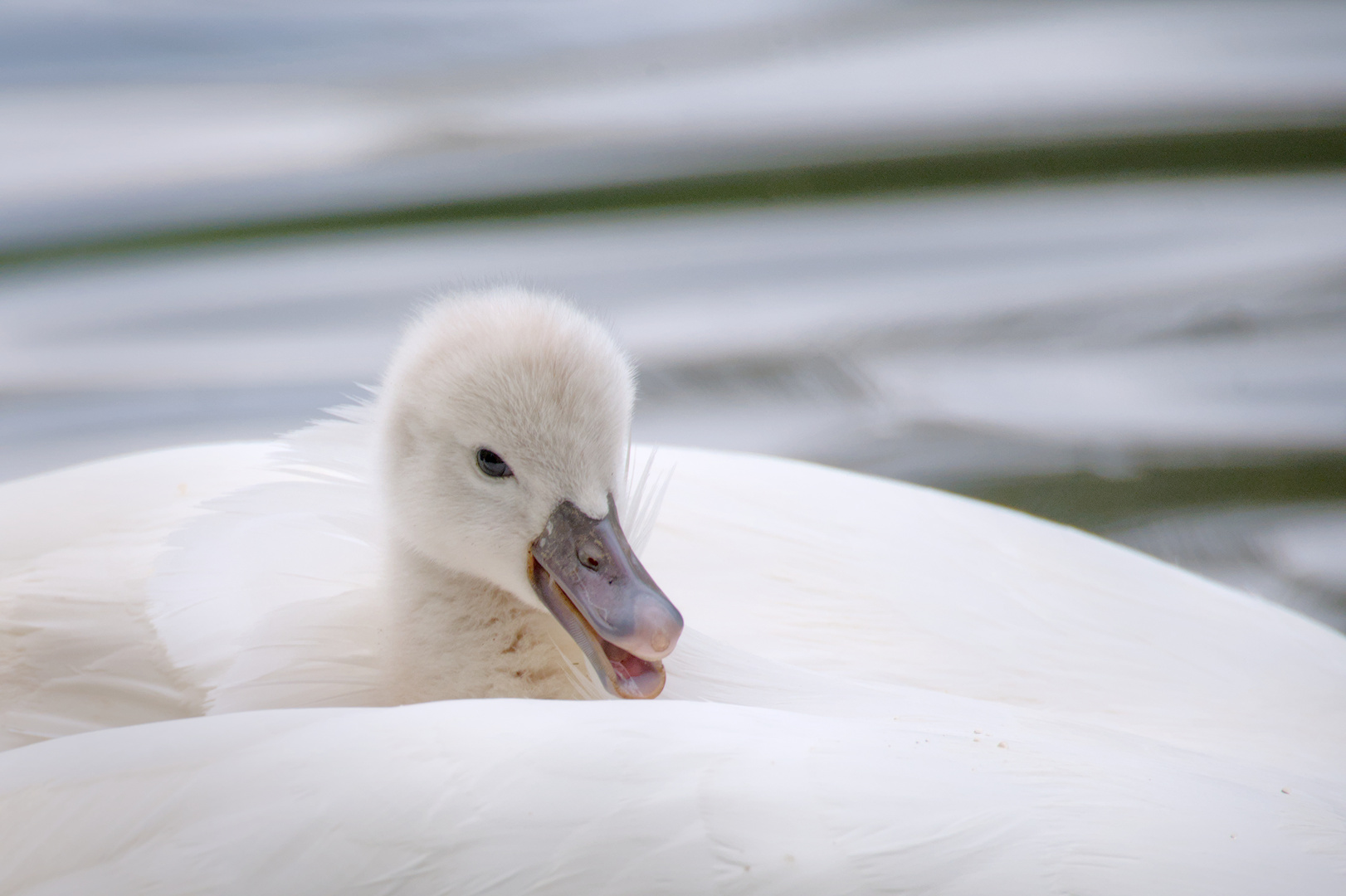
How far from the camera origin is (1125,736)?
114 cm

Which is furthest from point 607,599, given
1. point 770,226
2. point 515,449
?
point 770,226

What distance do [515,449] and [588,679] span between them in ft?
0.62

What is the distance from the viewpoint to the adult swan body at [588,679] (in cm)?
86

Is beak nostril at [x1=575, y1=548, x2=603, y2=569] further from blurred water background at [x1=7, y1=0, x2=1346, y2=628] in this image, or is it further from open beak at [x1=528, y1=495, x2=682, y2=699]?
blurred water background at [x1=7, y1=0, x2=1346, y2=628]

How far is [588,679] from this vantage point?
116 cm

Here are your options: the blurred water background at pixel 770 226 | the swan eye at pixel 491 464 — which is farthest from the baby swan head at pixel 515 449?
the blurred water background at pixel 770 226

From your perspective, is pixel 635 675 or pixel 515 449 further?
pixel 515 449

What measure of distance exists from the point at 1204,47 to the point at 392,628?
278 cm

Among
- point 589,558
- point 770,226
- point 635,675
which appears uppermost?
point 770,226

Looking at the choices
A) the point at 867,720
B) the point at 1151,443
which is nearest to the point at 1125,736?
the point at 867,720

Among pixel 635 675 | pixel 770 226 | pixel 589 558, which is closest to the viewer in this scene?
pixel 635 675

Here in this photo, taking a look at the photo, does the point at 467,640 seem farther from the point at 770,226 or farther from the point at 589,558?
the point at 770,226

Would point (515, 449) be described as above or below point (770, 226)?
below

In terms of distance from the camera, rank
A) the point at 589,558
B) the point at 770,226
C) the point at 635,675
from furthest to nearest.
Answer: the point at 770,226
the point at 589,558
the point at 635,675
